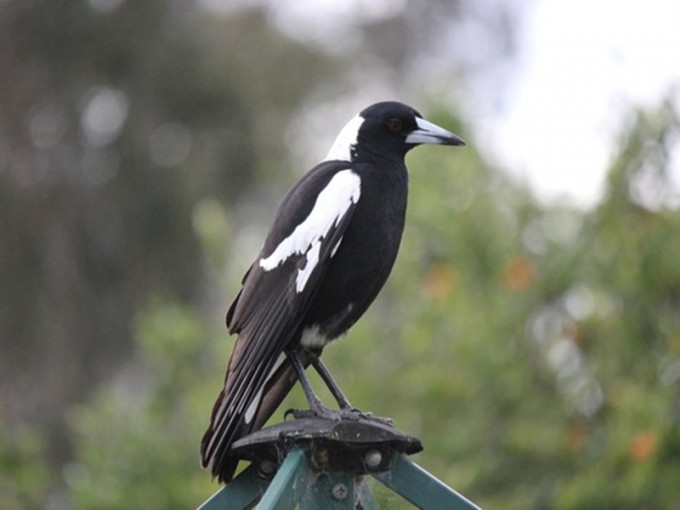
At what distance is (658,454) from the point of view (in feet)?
23.5

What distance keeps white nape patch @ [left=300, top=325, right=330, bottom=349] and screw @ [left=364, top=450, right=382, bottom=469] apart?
98cm

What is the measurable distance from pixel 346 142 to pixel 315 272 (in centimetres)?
66

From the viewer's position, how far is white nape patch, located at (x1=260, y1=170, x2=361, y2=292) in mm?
3771

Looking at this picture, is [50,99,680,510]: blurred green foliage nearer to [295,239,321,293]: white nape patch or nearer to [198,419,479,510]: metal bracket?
[295,239,321,293]: white nape patch

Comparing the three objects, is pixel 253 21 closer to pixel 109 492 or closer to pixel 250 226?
pixel 250 226

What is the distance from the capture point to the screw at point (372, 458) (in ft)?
9.58

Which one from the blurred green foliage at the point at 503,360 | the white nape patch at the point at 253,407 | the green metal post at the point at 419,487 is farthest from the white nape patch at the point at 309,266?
the blurred green foliage at the point at 503,360

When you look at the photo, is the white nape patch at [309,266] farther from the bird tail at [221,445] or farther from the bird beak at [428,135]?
the bird beak at [428,135]

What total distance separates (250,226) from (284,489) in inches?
540

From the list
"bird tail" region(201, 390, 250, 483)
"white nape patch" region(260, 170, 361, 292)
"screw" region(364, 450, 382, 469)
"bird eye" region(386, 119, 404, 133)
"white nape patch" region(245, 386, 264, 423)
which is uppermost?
"bird eye" region(386, 119, 404, 133)

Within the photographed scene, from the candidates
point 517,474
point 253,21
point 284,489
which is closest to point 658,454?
point 517,474

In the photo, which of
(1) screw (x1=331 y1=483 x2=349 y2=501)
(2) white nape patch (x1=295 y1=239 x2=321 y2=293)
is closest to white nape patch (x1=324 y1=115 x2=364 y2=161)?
(2) white nape patch (x1=295 y1=239 x2=321 y2=293)

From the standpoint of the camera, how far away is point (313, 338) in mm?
3928

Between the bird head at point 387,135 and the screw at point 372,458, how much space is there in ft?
4.68
